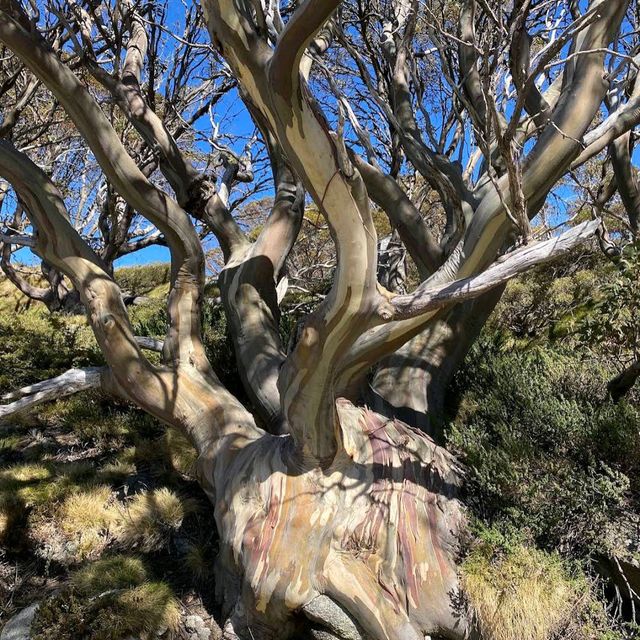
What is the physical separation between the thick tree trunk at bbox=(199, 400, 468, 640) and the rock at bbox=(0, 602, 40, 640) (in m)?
1.13

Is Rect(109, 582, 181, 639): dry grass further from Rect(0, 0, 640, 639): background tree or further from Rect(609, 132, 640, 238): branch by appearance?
Rect(609, 132, 640, 238): branch

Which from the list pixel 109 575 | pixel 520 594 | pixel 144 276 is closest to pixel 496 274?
pixel 520 594

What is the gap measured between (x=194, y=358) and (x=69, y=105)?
1.87 m

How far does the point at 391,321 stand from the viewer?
2693 millimetres

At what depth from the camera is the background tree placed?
2404 mm

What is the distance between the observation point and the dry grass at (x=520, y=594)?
296cm

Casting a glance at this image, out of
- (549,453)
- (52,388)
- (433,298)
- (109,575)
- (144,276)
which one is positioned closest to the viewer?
(433,298)

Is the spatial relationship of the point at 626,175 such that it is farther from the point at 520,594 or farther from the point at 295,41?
the point at 295,41

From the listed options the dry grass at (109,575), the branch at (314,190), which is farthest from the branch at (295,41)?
the dry grass at (109,575)

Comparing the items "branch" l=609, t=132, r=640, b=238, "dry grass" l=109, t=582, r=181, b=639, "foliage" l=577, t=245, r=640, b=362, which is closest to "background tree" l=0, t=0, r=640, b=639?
"dry grass" l=109, t=582, r=181, b=639

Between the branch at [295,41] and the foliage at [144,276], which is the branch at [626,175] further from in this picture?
the foliage at [144,276]

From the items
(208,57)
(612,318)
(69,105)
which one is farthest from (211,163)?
(612,318)

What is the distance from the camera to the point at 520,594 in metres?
3.03

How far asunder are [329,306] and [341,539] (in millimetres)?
1402
